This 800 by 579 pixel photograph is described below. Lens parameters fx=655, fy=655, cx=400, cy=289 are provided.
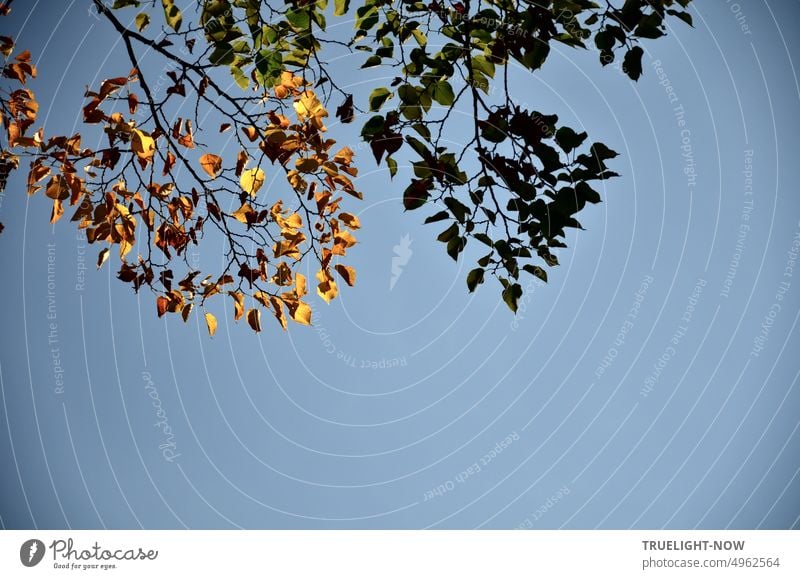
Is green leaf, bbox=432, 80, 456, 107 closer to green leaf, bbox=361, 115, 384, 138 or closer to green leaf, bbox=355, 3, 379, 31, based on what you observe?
green leaf, bbox=361, 115, 384, 138

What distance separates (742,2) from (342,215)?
2.94 metres

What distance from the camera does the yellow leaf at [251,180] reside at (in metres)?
1.85

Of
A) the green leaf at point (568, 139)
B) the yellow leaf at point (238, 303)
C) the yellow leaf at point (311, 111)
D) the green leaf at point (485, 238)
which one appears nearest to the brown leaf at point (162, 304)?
the yellow leaf at point (238, 303)

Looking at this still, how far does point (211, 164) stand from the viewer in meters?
1.96

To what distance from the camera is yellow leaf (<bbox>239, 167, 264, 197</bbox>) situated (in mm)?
1846

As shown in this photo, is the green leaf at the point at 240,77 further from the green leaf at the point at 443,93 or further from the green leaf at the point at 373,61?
the green leaf at the point at 443,93

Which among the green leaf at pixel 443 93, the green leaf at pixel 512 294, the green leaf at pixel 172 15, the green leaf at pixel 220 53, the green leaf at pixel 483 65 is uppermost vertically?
the green leaf at pixel 172 15

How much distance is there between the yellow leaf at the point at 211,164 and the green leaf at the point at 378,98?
51cm

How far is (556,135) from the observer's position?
4.96ft

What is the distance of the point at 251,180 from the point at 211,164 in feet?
0.57

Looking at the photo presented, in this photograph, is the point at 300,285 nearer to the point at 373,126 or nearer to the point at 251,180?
the point at 251,180

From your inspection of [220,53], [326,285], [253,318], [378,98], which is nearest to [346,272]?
[326,285]

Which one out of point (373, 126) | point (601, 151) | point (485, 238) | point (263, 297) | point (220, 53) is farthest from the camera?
point (263, 297)

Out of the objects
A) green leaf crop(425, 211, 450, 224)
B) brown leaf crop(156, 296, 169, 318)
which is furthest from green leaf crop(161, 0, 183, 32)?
green leaf crop(425, 211, 450, 224)
